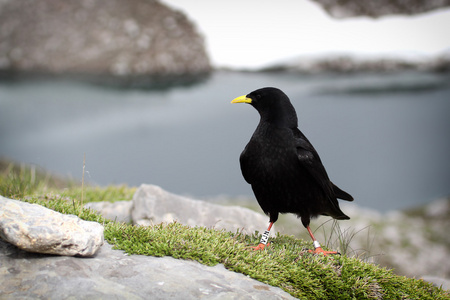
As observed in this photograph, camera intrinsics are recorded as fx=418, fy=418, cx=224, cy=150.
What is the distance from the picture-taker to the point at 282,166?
4.06 m

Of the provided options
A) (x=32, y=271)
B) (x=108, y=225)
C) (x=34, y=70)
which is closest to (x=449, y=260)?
(x=108, y=225)

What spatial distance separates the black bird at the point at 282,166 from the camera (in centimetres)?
408

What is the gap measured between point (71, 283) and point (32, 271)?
0.34 metres

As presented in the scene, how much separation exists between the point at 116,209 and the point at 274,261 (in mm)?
3087

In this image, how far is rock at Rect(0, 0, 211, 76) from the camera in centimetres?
1359

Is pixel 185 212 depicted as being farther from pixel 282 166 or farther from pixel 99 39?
pixel 99 39

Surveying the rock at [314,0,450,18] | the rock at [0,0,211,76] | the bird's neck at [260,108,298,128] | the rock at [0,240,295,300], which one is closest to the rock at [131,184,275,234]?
the bird's neck at [260,108,298,128]

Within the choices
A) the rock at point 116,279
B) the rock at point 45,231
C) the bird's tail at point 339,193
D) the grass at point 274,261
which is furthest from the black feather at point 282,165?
the rock at point 45,231

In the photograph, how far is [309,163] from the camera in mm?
4090

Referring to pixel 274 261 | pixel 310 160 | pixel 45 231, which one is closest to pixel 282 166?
pixel 310 160

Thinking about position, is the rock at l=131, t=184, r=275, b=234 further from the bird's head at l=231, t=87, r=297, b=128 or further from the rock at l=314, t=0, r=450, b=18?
the rock at l=314, t=0, r=450, b=18

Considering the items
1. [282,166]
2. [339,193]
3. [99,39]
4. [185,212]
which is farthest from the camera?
[99,39]

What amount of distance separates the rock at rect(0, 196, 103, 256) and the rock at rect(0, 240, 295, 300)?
4.3 inches

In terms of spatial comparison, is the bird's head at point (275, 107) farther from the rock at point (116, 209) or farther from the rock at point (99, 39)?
the rock at point (99, 39)
